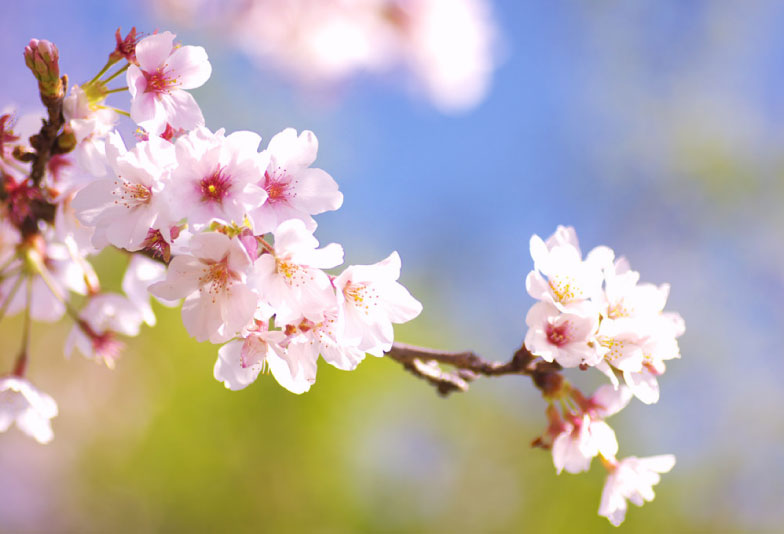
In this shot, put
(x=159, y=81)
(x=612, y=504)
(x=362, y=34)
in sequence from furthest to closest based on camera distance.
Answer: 1. (x=362, y=34)
2. (x=612, y=504)
3. (x=159, y=81)

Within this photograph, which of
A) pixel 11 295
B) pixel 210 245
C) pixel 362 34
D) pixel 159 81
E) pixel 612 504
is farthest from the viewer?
pixel 362 34

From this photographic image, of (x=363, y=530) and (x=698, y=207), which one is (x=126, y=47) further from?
(x=698, y=207)

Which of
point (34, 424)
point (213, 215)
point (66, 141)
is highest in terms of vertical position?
point (66, 141)

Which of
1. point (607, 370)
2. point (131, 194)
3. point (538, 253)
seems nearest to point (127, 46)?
point (131, 194)

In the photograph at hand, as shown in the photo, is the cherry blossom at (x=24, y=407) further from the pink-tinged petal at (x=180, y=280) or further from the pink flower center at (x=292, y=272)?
the pink flower center at (x=292, y=272)

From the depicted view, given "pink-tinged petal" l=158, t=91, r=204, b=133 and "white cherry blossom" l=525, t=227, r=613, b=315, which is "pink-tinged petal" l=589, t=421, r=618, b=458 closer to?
"white cherry blossom" l=525, t=227, r=613, b=315

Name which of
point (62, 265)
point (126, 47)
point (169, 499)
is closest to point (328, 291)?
point (126, 47)

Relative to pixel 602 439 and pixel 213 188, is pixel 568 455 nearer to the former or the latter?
pixel 602 439
